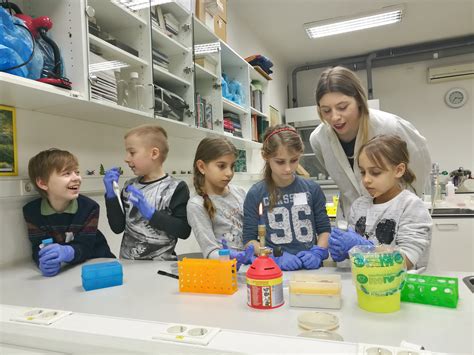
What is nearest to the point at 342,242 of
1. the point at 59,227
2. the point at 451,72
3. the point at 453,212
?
the point at 59,227

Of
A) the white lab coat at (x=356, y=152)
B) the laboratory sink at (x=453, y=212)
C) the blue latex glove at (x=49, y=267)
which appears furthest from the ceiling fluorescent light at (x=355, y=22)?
the blue latex glove at (x=49, y=267)

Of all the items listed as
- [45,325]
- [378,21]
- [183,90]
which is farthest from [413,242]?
[378,21]

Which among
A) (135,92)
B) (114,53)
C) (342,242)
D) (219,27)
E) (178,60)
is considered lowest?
(342,242)

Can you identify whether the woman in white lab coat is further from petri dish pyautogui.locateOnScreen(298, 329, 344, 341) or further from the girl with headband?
petri dish pyautogui.locateOnScreen(298, 329, 344, 341)

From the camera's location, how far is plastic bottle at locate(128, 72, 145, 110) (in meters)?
1.71

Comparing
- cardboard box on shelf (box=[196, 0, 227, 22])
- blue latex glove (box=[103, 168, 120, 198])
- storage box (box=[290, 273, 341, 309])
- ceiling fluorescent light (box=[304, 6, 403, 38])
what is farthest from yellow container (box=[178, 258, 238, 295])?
ceiling fluorescent light (box=[304, 6, 403, 38])

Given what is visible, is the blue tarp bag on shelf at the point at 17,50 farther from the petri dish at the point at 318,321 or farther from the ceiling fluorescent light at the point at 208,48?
the ceiling fluorescent light at the point at 208,48

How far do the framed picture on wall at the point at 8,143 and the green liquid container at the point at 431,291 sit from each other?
1506 millimetres

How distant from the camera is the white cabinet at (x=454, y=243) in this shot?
2.19 meters

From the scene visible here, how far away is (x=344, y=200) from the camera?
1649 mm

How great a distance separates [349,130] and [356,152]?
0.34ft

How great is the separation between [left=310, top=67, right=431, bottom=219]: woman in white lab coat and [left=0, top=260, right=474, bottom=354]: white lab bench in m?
0.61

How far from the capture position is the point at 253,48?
4.16m

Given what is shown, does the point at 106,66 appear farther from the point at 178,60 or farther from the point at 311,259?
the point at 311,259
